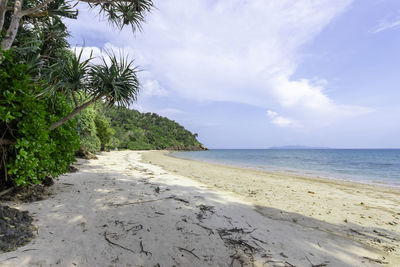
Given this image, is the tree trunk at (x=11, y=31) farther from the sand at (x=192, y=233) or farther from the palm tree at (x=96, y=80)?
the sand at (x=192, y=233)

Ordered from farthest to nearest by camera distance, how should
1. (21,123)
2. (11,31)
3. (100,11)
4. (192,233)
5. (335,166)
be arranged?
(335,166)
(100,11)
(11,31)
(21,123)
(192,233)

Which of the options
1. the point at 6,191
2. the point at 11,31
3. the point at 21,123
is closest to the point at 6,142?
the point at 21,123

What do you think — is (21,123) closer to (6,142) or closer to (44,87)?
(6,142)

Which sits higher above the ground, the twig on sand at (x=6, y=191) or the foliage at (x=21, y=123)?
the foliage at (x=21, y=123)

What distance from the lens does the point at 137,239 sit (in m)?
2.59

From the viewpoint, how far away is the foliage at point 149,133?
57.6 metres

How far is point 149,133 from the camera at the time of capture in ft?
235

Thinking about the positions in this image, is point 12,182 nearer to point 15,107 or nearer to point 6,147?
point 6,147

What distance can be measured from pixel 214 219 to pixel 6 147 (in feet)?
13.5

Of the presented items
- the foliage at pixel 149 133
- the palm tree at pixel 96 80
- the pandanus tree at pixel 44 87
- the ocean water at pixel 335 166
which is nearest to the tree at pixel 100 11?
the pandanus tree at pixel 44 87

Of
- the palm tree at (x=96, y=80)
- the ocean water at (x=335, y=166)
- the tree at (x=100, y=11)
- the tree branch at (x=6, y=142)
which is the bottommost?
the ocean water at (x=335, y=166)

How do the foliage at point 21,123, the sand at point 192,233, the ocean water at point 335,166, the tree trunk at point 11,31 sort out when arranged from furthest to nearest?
1. the ocean water at point 335,166
2. the tree trunk at point 11,31
3. the foliage at point 21,123
4. the sand at point 192,233

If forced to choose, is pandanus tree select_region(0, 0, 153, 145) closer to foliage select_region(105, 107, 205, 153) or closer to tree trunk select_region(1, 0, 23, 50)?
tree trunk select_region(1, 0, 23, 50)

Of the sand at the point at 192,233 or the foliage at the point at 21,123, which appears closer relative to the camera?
the sand at the point at 192,233
